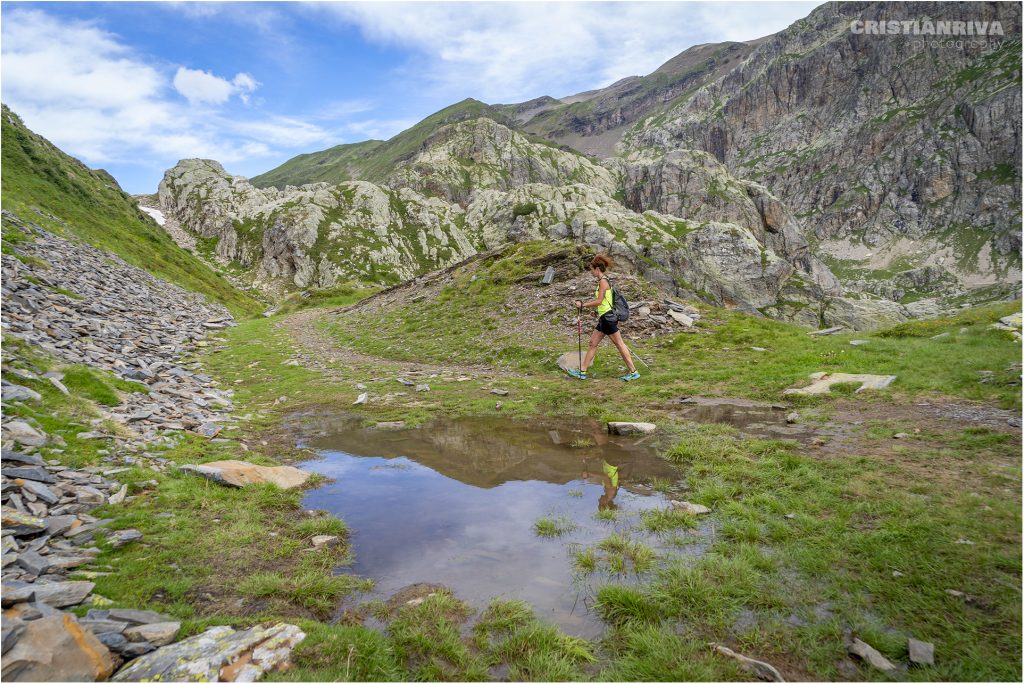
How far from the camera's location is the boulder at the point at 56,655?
397cm

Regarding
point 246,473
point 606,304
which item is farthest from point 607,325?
point 246,473

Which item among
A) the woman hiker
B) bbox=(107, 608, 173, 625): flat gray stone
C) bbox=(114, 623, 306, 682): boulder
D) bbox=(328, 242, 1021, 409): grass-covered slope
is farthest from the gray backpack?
bbox=(107, 608, 173, 625): flat gray stone

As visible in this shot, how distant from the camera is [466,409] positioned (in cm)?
1534

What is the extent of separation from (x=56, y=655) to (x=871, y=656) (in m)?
7.76

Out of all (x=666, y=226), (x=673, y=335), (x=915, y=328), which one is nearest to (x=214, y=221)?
(x=666, y=226)

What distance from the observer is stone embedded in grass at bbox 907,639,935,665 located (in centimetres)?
439

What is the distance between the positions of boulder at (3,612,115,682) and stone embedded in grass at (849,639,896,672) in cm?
731

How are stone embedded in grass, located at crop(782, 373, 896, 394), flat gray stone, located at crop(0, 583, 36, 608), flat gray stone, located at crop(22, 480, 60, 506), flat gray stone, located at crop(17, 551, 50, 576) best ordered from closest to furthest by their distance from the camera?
flat gray stone, located at crop(0, 583, 36, 608), flat gray stone, located at crop(17, 551, 50, 576), flat gray stone, located at crop(22, 480, 60, 506), stone embedded in grass, located at crop(782, 373, 896, 394)

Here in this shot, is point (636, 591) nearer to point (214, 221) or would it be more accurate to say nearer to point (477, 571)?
point (477, 571)

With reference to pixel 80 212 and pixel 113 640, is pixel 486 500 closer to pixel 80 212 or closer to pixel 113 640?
pixel 113 640

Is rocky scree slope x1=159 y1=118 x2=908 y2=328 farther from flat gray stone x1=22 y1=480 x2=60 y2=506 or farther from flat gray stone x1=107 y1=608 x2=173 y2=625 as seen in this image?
flat gray stone x1=107 y1=608 x2=173 y2=625

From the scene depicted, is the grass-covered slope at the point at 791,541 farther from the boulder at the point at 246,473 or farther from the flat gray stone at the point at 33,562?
the boulder at the point at 246,473

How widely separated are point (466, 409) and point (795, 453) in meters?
9.44

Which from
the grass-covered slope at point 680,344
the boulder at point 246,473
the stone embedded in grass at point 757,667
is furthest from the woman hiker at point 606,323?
the stone embedded in grass at point 757,667
